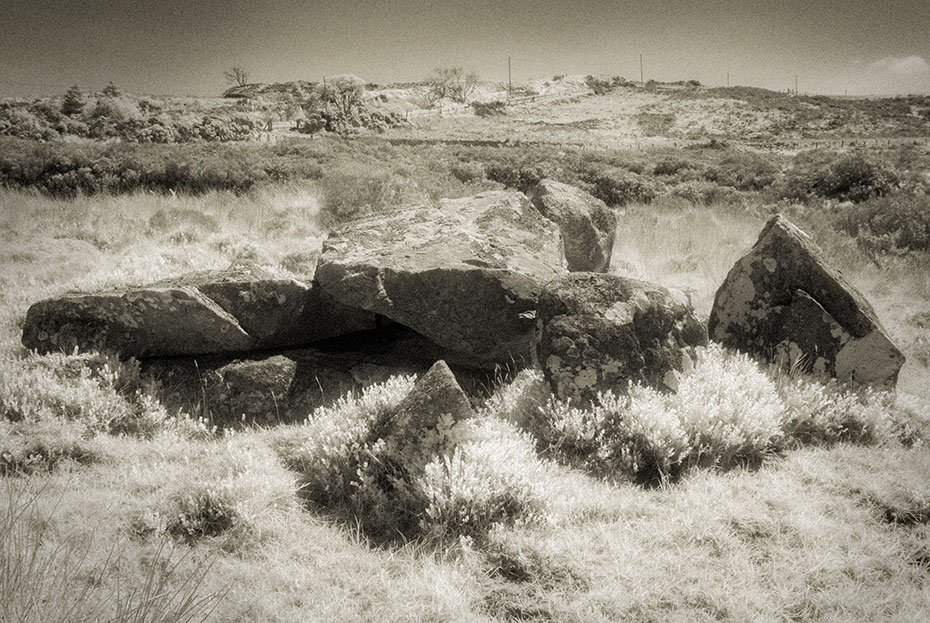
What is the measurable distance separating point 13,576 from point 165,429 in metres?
2.69

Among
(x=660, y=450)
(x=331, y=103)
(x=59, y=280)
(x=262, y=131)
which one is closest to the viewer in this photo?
(x=660, y=450)

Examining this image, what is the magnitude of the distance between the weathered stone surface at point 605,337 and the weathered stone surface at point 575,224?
10.4ft

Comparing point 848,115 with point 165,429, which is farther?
point 848,115

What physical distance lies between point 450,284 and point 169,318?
9.31 ft

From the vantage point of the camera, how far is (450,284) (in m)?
5.62

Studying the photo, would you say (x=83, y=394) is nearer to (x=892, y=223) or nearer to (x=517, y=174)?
(x=892, y=223)

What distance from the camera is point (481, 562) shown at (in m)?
3.68

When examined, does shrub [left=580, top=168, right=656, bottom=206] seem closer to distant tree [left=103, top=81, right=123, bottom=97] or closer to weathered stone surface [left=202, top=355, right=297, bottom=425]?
weathered stone surface [left=202, top=355, right=297, bottom=425]

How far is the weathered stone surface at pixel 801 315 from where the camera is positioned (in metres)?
5.60

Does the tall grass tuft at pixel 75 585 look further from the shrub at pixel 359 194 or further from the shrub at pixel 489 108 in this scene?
the shrub at pixel 489 108

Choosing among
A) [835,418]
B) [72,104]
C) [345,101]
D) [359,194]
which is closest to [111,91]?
[72,104]

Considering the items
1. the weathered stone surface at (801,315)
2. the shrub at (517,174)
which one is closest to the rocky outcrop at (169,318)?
the weathered stone surface at (801,315)

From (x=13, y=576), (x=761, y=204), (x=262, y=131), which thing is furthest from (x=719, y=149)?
(x=13, y=576)

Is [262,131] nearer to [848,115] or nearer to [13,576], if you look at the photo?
[13,576]
